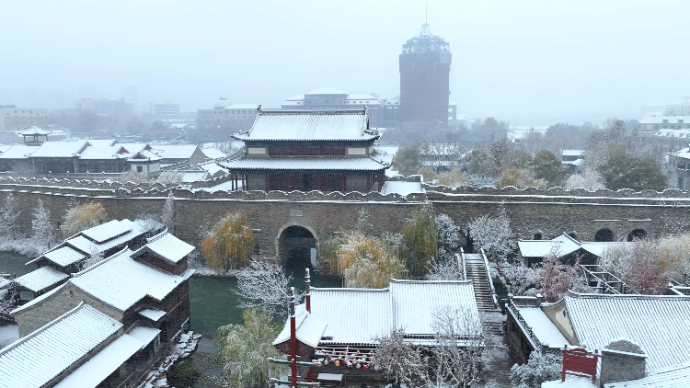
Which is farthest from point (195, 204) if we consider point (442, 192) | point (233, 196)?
point (442, 192)

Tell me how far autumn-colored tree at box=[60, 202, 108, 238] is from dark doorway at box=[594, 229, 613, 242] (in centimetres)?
2932

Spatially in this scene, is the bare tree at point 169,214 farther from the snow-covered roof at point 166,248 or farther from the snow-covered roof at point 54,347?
the snow-covered roof at point 54,347

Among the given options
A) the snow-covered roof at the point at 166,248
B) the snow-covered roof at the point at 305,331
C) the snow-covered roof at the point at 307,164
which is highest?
the snow-covered roof at the point at 307,164

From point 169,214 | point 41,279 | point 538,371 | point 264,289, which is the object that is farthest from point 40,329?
point 169,214

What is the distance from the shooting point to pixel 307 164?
1169 inches

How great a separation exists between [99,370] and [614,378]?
1252 cm

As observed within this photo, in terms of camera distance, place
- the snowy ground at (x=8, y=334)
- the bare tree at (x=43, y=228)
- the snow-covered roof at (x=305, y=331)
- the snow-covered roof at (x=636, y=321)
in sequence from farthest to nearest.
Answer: the bare tree at (x=43, y=228) < the snowy ground at (x=8, y=334) < the snow-covered roof at (x=636, y=321) < the snow-covered roof at (x=305, y=331)

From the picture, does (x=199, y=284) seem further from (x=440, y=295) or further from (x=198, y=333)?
(x=440, y=295)

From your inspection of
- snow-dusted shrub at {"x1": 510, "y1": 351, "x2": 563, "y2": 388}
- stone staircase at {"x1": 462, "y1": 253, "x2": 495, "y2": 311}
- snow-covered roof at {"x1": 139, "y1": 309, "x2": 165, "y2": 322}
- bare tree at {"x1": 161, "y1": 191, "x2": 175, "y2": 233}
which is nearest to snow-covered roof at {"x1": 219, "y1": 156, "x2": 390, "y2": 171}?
bare tree at {"x1": 161, "y1": 191, "x2": 175, "y2": 233}

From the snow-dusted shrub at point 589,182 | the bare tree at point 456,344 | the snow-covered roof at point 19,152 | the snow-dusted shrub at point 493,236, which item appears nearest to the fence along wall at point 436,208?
the snow-dusted shrub at point 493,236

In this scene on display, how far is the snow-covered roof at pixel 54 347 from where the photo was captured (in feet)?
40.1

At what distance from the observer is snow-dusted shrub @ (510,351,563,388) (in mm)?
14305

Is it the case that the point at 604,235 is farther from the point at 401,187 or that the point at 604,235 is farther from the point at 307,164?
the point at 307,164

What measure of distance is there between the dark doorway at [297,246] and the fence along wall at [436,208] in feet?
4.43
